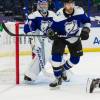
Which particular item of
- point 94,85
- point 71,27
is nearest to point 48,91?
point 94,85

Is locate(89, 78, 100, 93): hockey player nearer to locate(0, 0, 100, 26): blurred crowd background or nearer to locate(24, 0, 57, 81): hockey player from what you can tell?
locate(24, 0, 57, 81): hockey player

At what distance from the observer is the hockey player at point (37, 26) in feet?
20.4

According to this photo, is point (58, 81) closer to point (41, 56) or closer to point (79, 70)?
point (41, 56)

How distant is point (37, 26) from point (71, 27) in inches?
27.9

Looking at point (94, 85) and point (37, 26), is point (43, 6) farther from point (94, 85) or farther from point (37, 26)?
point (94, 85)

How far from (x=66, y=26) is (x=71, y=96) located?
94 centimetres

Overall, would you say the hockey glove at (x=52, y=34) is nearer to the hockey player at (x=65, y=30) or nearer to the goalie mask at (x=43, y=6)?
the hockey player at (x=65, y=30)

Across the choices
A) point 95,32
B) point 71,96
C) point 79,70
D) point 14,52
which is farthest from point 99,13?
point 71,96

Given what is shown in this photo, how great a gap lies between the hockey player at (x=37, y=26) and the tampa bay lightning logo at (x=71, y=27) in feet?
1.70

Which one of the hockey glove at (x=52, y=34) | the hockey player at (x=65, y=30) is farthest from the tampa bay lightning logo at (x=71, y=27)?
the hockey glove at (x=52, y=34)

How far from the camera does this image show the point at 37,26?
6285mm

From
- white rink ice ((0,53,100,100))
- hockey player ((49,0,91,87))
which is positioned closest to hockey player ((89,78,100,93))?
white rink ice ((0,53,100,100))

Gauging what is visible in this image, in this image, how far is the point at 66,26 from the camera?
5730 millimetres

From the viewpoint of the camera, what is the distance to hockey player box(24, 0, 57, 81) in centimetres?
621
